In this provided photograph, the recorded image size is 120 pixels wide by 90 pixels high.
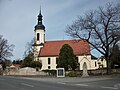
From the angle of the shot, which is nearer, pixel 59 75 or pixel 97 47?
pixel 59 75

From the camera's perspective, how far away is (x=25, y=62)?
8262cm

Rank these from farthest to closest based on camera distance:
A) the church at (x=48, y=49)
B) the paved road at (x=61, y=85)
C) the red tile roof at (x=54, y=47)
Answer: the red tile roof at (x=54, y=47) → the church at (x=48, y=49) → the paved road at (x=61, y=85)

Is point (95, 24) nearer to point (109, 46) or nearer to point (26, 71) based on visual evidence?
→ point (109, 46)

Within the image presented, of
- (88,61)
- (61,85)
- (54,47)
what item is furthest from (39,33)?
(61,85)

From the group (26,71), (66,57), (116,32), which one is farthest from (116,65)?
(116,32)

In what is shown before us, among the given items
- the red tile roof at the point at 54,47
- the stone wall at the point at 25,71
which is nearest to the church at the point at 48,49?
the red tile roof at the point at 54,47

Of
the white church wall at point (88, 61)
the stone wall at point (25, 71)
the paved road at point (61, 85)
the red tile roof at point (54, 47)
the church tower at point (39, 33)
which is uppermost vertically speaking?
the church tower at point (39, 33)

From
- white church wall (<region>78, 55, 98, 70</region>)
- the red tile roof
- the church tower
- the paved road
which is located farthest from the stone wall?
the paved road

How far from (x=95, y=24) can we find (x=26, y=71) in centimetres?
2519

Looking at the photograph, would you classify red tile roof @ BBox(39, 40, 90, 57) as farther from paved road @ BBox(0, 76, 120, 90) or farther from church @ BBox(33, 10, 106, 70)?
paved road @ BBox(0, 76, 120, 90)

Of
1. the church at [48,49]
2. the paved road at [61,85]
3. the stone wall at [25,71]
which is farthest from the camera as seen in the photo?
the church at [48,49]

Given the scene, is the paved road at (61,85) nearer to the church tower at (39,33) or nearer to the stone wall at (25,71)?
the stone wall at (25,71)

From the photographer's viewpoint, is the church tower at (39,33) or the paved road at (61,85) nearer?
A: the paved road at (61,85)

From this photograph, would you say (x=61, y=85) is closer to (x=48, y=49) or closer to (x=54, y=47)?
(x=54, y=47)
